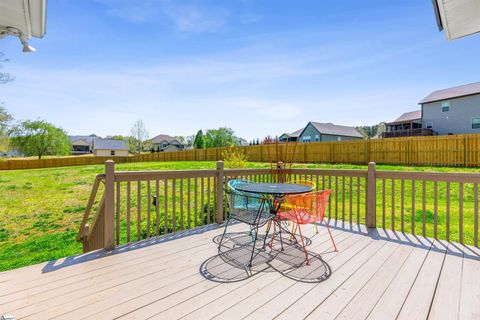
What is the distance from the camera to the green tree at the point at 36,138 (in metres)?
31.5

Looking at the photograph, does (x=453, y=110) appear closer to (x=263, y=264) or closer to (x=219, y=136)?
(x=263, y=264)

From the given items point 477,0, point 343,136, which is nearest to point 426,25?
point 477,0

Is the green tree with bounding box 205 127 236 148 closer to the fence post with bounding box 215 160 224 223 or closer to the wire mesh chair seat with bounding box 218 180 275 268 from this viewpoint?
the fence post with bounding box 215 160 224 223

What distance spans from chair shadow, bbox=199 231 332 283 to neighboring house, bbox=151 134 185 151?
53778 mm

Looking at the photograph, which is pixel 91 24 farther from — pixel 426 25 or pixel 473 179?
pixel 426 25

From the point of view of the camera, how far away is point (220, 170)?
4027mm

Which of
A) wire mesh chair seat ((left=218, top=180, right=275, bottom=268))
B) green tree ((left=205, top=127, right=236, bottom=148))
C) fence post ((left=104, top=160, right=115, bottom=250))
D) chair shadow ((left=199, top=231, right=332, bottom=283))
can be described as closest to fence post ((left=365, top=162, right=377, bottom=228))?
chair shadow ((left=199, top=231, right=332, bottom=283))

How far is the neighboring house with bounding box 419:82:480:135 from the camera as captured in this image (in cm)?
1839

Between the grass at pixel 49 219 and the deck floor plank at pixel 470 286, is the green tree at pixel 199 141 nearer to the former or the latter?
the grass at pixel 49 219

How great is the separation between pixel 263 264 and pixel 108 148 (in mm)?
48336

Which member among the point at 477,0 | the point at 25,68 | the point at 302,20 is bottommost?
the point at 477,0

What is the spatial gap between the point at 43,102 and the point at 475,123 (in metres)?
30.5

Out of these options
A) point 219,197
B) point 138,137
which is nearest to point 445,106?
point 219,197

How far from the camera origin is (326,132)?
2761 cm
